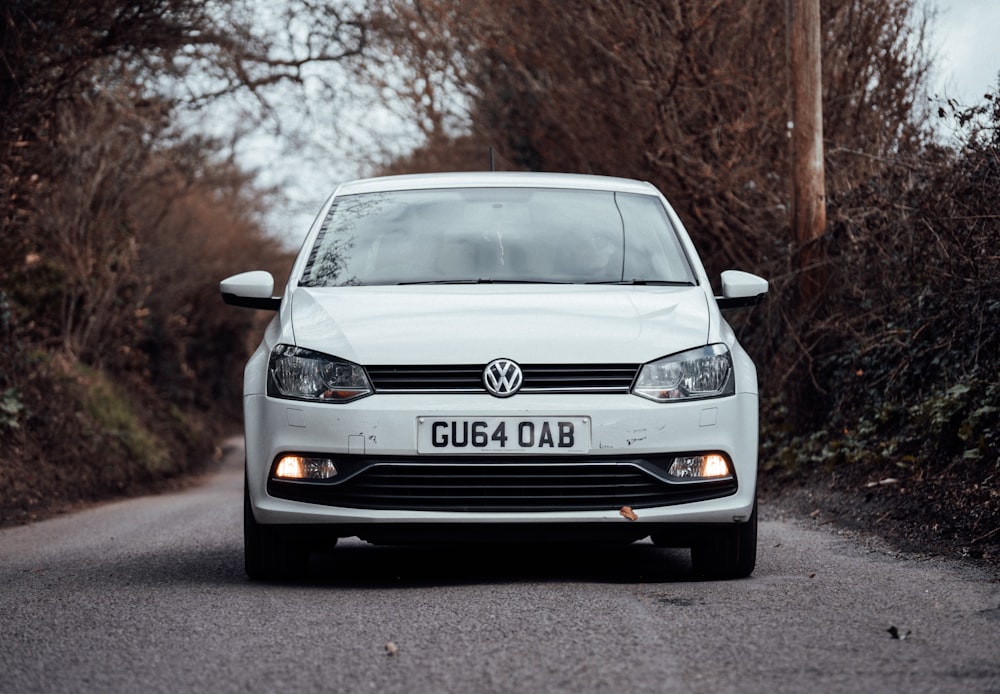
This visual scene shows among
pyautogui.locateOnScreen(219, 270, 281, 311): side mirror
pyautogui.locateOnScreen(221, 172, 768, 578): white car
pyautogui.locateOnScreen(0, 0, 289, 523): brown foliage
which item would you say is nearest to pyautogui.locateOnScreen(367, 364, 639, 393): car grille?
pyautogui.locateOnScreen(221, 172, 768, 578): white car

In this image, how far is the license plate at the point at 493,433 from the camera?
217 inches

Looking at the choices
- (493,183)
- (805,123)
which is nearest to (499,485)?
(493,183)

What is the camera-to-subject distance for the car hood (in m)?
5.62

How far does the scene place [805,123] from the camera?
1227cm

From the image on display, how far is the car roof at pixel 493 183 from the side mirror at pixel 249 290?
863 millimetres

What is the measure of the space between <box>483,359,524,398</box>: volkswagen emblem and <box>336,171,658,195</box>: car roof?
1.77 m

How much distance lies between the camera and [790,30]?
12.3 metres

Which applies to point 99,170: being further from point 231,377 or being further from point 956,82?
point 231,377

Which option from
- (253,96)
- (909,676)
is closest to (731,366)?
(909,676)

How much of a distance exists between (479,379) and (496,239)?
1.29 m

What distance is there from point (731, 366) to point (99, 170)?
14817 millimetres

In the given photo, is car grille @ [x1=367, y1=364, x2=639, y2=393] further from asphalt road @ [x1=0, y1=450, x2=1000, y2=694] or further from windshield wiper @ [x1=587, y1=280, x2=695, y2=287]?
windshield wiper @ [x1=587, y1=280, x2=695, y2=287]

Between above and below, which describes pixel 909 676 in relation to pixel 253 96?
below

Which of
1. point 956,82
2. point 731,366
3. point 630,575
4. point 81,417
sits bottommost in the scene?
point 81,417
